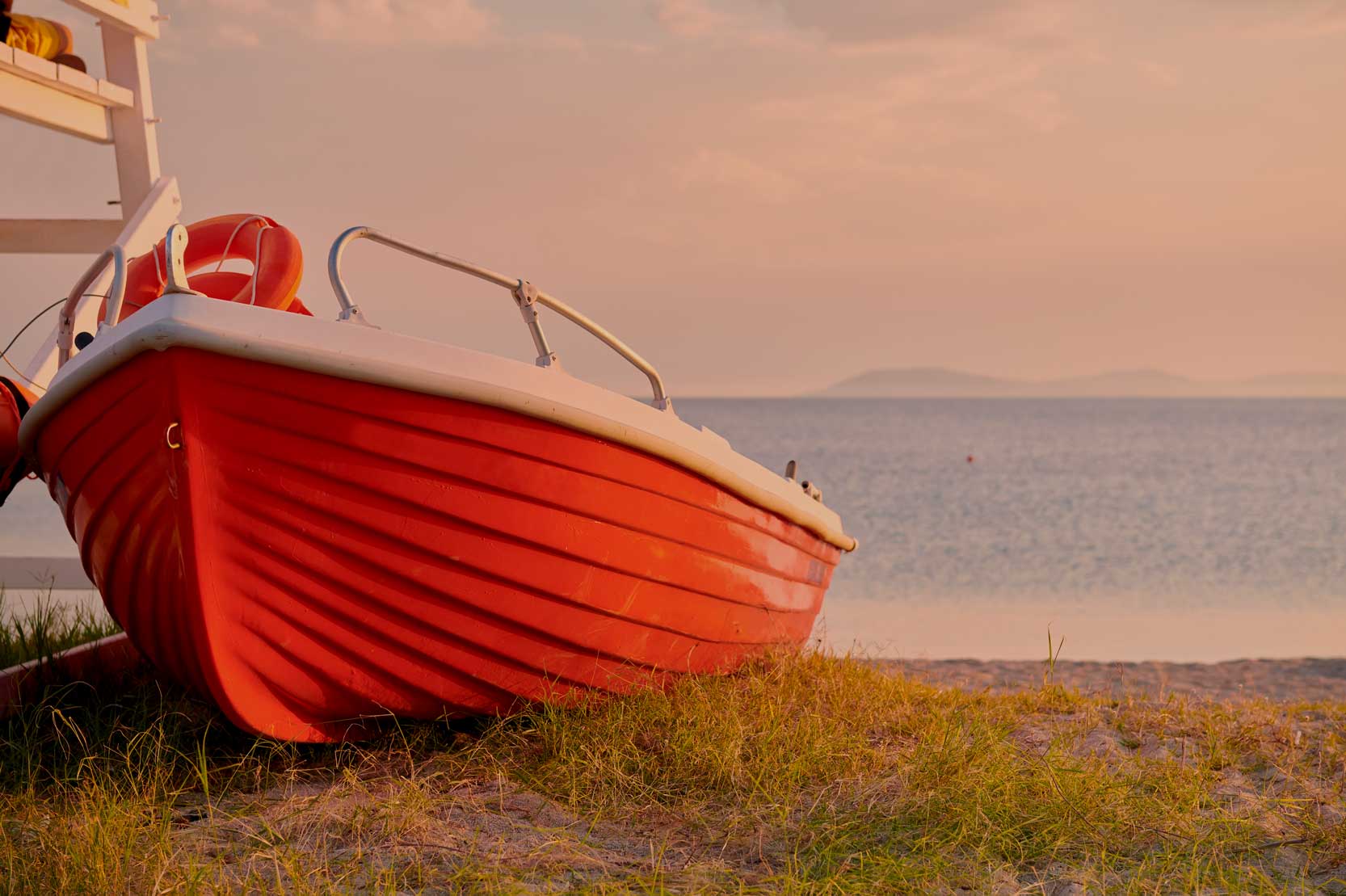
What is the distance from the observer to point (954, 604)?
13.8m

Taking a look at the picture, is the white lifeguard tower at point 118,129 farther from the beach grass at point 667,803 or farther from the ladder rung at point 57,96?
the beach grass at point 667,803

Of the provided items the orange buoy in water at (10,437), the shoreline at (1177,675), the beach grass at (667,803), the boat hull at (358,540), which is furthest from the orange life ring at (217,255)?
the shoreline at (1177,675)

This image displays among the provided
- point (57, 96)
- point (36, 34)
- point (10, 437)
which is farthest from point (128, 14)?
point (10, 437)

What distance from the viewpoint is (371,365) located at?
2850mm

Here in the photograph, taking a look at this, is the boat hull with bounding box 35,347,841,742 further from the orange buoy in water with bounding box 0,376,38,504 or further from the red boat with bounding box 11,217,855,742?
the orange buoy in water with bounding box 0,376,38,504

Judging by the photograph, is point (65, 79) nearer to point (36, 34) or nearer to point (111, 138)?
point (36, 34)

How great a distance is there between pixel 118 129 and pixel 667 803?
479cm

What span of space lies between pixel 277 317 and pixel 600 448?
953 mm

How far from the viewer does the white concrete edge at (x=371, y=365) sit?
2.70 m

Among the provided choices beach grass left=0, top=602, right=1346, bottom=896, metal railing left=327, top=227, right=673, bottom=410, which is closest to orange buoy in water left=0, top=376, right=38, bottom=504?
beach grass left=0, top=602, right=1346, bottom=896

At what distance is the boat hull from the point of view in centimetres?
288

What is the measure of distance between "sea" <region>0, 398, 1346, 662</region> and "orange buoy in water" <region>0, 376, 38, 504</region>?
3.21 m

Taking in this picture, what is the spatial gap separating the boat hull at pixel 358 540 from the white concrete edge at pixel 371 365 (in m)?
0.04

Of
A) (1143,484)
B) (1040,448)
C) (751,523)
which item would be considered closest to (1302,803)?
(751,523)
